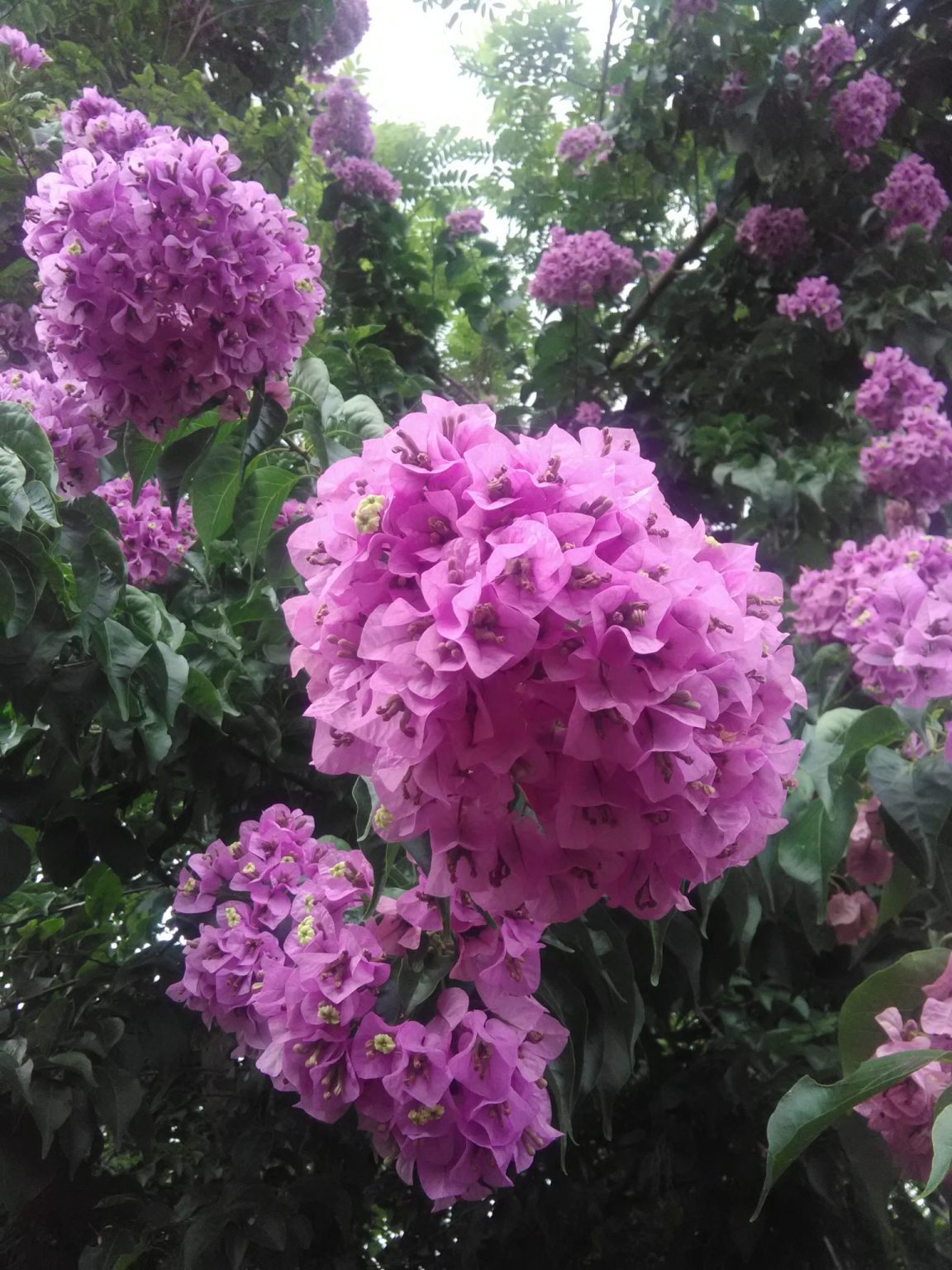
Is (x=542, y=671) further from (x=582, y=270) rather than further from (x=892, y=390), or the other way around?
(x=582, y=270)

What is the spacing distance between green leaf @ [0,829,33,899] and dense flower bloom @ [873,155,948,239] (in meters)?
2.76

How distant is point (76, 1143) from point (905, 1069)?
4.22 feet

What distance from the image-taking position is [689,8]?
2887 mm

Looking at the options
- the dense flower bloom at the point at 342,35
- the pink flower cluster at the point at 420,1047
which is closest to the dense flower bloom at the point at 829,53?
the dense flower bloom at the point at 342,35

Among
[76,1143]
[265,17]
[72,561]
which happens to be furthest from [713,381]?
[76,1143]

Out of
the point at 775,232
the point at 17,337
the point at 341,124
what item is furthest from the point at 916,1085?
the point at 341,124

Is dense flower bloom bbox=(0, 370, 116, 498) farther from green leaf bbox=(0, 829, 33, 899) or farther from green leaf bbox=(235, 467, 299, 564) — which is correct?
green leaf bbox=(0, 829, 33, 899)

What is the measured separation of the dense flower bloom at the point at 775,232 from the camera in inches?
116

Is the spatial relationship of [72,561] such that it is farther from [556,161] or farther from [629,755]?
[556,161]

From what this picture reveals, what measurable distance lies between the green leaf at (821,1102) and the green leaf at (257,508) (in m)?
0.80

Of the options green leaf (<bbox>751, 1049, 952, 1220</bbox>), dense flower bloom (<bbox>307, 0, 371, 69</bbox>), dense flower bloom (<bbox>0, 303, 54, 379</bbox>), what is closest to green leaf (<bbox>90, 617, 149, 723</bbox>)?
green leaf (<bbox>751, 1049, 952, 1220</bbox>)

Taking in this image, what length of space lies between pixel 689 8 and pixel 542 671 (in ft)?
9.96

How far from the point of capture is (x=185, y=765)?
1.58 meters

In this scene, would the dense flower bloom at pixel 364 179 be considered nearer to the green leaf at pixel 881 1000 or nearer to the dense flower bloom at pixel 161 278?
the dense flower bloom at pixel 161 278
